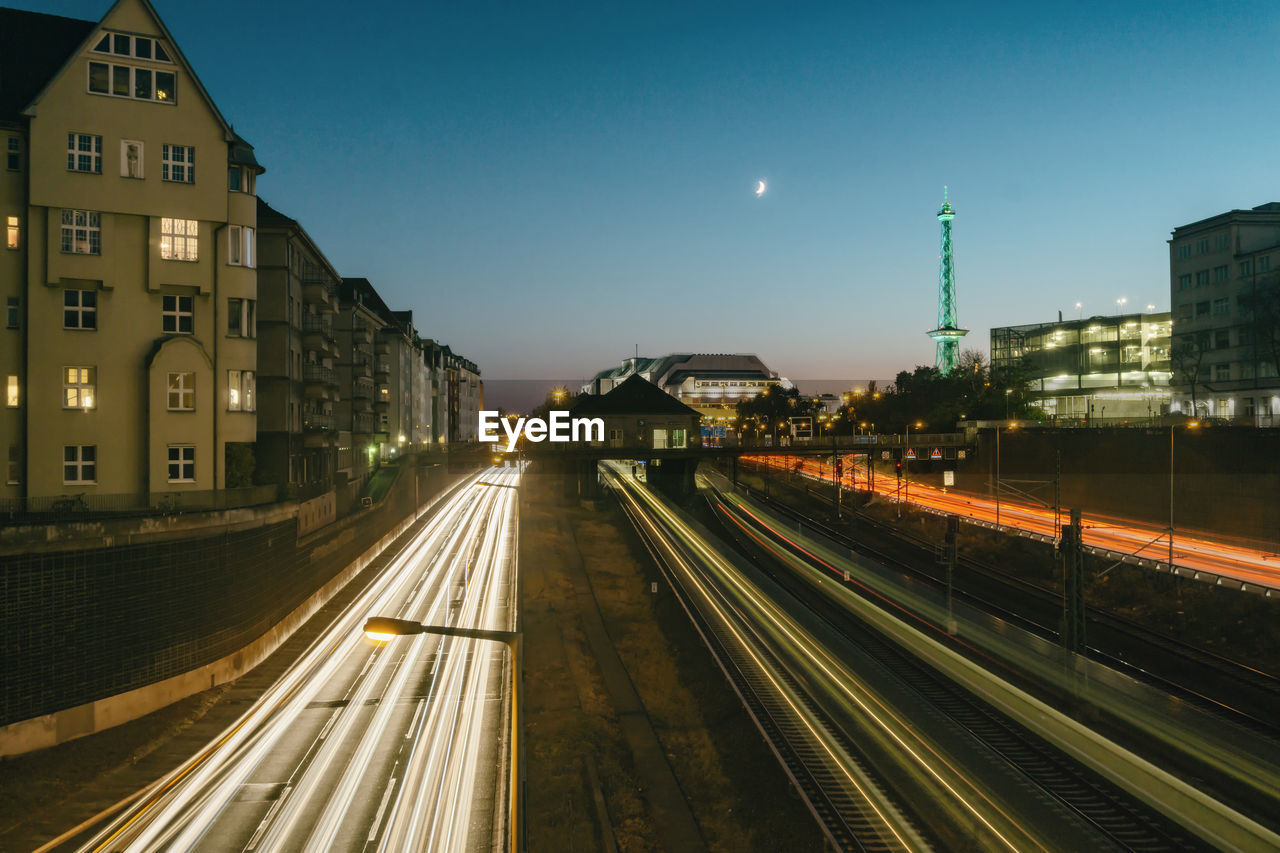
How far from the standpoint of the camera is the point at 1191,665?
27.7 m

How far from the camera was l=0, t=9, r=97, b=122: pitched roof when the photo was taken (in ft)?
90.0

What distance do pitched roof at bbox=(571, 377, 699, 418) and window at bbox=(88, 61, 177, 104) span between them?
5247 cm

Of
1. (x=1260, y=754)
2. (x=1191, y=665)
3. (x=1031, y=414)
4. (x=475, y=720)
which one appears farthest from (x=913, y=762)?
(x=1031, y=414)

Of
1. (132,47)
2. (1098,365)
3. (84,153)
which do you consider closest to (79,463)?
(84,153)

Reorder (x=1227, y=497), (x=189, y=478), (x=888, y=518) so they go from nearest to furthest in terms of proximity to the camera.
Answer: (x=189, y=478) → (x=1227, y=497) → (x=888, y=518)

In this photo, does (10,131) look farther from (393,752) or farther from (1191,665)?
(1191,665)

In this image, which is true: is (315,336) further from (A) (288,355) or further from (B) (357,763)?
(B) (357,763)

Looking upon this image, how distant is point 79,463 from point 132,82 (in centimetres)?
1431

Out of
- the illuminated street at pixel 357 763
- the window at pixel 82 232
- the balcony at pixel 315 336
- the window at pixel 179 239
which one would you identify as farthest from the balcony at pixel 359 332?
the illuminated street at pixel 357 763

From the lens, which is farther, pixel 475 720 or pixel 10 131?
pixel 10 131

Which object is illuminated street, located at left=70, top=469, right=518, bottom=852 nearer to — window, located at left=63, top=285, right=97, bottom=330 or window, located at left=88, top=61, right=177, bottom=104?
window, located at left=63, top=285, right=97, bottom=330

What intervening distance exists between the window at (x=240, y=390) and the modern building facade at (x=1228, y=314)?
71.1m

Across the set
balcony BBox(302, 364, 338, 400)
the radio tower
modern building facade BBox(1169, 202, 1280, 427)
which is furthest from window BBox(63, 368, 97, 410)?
the radio tower

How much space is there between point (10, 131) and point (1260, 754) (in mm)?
43735
